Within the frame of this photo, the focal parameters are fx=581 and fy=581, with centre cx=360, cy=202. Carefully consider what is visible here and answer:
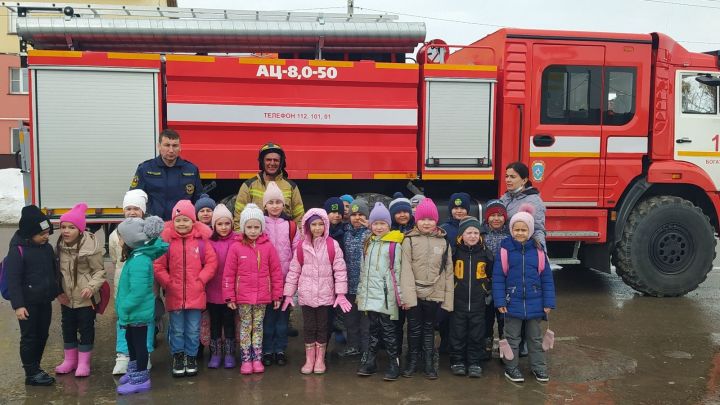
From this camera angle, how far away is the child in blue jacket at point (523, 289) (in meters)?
4.55

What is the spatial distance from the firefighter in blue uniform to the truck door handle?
3949mm

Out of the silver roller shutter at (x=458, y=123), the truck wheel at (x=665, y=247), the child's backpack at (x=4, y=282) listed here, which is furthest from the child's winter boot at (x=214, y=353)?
the truck wheel at (x=665, y=247)

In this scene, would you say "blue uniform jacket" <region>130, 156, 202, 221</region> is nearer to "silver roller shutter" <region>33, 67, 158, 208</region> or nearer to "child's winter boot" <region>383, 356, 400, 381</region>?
"silver roller shutter" <region>33, 67, 158, 208</region>

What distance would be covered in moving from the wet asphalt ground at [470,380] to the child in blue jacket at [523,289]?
0.19 m

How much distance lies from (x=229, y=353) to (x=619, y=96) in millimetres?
5364

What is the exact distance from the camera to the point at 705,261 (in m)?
7.21

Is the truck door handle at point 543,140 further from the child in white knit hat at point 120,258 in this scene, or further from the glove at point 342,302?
the child in white knit hat at point 120,258

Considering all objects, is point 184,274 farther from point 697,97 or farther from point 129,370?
point 697,97

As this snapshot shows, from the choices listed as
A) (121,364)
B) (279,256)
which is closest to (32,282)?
(121,364)

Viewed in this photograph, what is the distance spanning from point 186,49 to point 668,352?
5.88 m

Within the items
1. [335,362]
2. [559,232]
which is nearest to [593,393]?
[335,362]

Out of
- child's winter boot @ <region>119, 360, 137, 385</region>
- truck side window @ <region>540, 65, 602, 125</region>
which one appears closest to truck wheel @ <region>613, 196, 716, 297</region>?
truck side window @ <region>540, 65, 602, 125</region>

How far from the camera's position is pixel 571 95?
6.92 m

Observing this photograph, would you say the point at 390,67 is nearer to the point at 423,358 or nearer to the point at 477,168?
the point at 477,168
